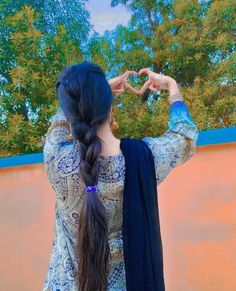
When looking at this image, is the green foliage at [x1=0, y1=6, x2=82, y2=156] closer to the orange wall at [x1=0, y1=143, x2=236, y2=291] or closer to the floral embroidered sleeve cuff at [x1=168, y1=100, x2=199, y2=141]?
the orange wall at [x1=0, y1=143, x2=236, y2=291]

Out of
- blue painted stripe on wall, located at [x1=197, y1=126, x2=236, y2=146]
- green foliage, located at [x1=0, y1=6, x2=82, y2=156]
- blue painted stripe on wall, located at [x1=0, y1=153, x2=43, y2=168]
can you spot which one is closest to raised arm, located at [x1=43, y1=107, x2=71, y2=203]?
blue painted stripe on wall, located at [x1=197, y1=126, x2=236, y2=146]

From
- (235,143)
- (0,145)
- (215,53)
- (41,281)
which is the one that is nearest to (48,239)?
(41,281)

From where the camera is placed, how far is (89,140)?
1021 mm

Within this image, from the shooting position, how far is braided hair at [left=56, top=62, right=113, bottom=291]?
1.02m

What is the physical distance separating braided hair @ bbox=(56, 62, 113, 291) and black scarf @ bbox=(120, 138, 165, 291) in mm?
60

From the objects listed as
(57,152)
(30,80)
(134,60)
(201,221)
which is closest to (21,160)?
(30,80)

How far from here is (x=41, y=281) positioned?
2379mm

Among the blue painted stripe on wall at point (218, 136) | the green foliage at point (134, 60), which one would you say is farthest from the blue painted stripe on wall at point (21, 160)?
the blue painted stripe on wall at point (218, 136)

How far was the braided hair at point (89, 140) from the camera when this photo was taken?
1.02 meters

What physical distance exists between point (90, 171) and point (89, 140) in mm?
63

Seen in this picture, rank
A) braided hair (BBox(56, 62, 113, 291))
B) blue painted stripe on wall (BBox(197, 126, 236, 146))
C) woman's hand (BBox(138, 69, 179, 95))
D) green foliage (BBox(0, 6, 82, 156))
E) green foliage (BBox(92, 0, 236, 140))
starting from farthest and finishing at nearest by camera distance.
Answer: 1. green foliage (BBox(0, 6, 82, 156))
2. green foliage (BBox(92, 0, 236, 140))
3. blue painted stripe on wall (BBox(197, 126, 236, 146))
4. woman's hand (BBox(138, 69, 179, 95))
5. braided hair (BBox(56, 62, 113, 291))

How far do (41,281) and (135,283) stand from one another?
140 centimetres

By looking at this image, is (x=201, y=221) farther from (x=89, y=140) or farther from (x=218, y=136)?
(x=89, y=140)

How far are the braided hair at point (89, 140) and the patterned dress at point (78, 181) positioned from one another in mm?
33
